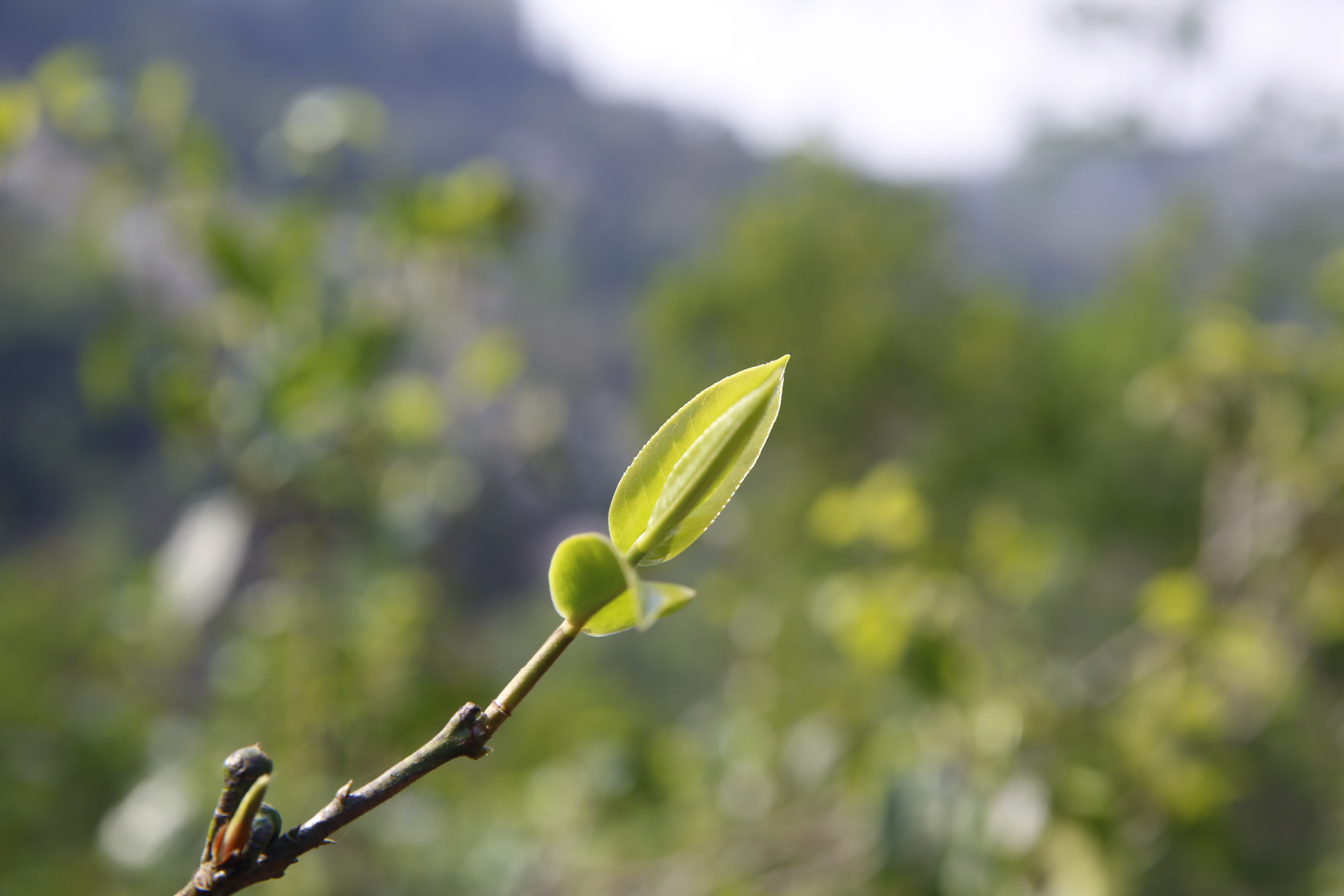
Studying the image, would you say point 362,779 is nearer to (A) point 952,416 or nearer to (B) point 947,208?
(A) point 952,416

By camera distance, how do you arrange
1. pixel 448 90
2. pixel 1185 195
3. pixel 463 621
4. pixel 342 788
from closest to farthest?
pixel 342 788 < pixel 463 621 < pixel 1185 195 < pixel 448 90

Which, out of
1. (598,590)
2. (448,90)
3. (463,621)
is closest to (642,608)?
(598,590)

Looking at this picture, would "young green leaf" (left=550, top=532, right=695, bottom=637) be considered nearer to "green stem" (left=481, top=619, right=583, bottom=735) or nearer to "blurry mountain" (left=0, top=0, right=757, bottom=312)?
"green stem" (left=481, top=619, right=583, bottom=735)

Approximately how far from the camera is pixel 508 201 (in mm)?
611

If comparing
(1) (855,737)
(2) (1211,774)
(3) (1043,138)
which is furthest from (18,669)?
(3) (1043,138)

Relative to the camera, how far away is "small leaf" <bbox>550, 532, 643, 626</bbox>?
0.12 meters

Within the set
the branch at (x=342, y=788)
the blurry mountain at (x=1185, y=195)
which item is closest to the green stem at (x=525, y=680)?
the branch at (x=342, y=788)

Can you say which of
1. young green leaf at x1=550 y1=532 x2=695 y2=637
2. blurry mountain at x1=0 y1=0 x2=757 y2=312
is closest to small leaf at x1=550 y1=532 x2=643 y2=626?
young green leaf at x1=550 y1=532 x2=695 y2=637

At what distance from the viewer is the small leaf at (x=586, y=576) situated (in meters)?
0.12

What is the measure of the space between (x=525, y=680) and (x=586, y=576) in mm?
15

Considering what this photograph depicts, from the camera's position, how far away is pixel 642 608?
0.11 metres

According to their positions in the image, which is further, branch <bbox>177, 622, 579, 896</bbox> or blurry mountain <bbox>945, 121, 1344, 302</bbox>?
blurry mountain <bbox>945, 121, 1344, 302</bbox>

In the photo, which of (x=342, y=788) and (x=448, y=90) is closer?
(x=342, y=788)

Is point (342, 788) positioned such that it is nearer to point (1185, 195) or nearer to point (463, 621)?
point (463, 621)
